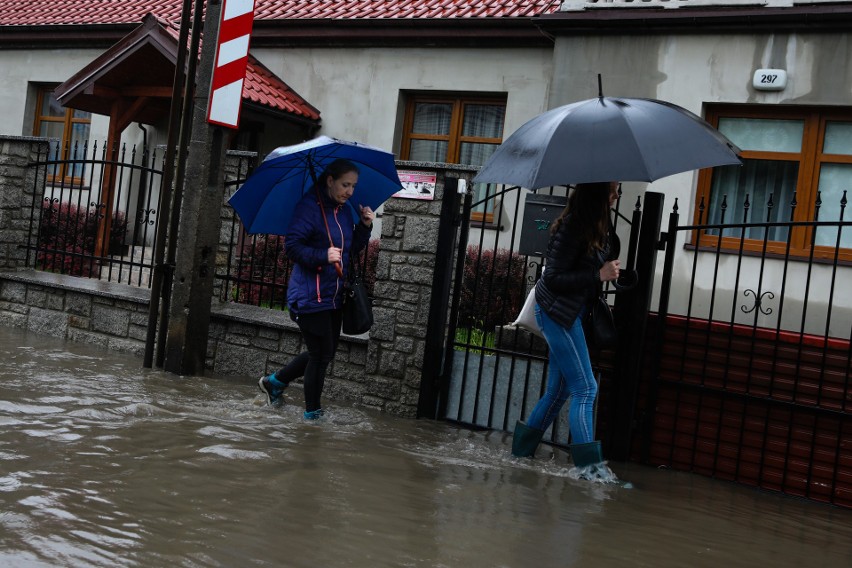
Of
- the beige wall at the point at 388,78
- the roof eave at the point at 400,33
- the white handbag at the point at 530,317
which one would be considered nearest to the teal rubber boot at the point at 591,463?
the white handbag at the point at 530,317

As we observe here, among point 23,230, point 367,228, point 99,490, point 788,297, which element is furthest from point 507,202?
point 99,490

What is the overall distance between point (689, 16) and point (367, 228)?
24.0ft

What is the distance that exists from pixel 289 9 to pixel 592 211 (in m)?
12.2

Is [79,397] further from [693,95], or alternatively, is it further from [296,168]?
[693,95]

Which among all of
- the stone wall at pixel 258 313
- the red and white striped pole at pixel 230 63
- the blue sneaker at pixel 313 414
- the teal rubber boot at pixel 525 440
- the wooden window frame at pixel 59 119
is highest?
the wooden window frame at pixel 59 119

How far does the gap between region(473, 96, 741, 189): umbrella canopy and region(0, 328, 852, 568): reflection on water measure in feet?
5.43

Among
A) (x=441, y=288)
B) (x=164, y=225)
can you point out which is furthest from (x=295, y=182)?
(x=164, y=225)

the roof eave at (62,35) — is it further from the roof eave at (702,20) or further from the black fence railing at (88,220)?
the roof eave at (702,20)

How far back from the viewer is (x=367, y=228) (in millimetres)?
6328

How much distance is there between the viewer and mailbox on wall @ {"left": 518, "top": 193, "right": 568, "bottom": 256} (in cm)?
625

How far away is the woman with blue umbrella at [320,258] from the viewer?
6035 millimetres

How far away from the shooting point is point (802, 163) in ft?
38.4

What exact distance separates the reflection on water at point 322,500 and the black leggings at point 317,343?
0.74 feet

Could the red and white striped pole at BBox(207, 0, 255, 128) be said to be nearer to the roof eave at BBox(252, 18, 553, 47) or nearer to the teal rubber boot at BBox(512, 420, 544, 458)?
the teal rubber boot at BBox(512, 420, 544, 458)
